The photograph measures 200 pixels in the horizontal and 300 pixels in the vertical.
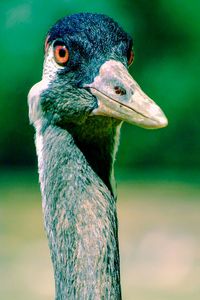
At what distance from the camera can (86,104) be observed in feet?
10.5

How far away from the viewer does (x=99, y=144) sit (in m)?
3.25

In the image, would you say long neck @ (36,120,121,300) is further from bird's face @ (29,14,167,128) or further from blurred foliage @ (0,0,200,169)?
blurred foliage @ (0,0,200,169)

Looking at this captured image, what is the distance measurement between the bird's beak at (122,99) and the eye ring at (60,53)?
13 centimetres

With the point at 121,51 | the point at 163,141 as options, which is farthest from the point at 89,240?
the point at 163,141

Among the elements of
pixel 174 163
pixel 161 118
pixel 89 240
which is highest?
pixel 174 163

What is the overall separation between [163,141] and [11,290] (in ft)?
19.7

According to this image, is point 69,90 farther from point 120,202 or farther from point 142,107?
point 120,202

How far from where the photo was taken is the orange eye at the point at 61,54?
10.6ft

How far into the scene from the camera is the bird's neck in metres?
3.24

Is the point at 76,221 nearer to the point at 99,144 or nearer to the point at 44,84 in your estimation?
the point at 99,144

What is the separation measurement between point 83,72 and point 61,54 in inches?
4.2

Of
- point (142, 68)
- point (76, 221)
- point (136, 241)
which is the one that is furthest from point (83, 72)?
point (142, 68)

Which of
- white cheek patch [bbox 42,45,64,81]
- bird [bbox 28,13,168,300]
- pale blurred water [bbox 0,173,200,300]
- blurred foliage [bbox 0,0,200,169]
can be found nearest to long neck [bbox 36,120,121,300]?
bird [bbox 28,13,168,300]

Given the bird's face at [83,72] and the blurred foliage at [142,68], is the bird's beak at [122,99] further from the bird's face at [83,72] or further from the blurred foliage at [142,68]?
the blurred foliage at [142,68]
